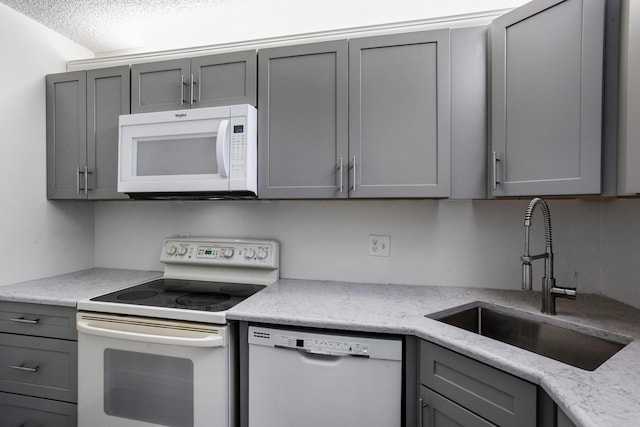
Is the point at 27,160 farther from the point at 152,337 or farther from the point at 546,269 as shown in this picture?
the point at 546,269

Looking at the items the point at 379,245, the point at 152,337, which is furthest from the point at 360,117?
the point at 152,337

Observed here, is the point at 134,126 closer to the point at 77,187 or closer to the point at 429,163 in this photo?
the point at 77,187

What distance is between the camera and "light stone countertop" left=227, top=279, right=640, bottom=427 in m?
0.69

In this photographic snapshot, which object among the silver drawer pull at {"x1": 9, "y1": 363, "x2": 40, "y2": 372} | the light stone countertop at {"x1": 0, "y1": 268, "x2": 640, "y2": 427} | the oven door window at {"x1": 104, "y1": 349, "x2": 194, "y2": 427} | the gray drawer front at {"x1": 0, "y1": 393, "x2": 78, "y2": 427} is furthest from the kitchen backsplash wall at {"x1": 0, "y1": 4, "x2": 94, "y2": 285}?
the oven door window at {"x1": 104, "y1": 349, "x2": 194, "y2": 427}

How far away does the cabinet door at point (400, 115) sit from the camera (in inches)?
54.4

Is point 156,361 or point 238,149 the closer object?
point 156,361

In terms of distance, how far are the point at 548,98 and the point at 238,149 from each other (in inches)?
50.8

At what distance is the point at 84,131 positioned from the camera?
1.79 m

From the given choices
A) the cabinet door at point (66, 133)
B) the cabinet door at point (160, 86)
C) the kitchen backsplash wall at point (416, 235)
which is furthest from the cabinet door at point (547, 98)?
the cabinet door at point (66, 133)

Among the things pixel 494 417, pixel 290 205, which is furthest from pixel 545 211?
pixel 290 205

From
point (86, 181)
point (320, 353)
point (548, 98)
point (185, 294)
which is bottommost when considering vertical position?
point (320, 353)

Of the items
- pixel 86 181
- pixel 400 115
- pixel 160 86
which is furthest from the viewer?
pixel 86 181

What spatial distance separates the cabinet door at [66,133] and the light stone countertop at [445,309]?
1.82 feet

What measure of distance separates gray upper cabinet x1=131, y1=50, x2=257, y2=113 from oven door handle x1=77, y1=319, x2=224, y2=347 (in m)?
1.11
